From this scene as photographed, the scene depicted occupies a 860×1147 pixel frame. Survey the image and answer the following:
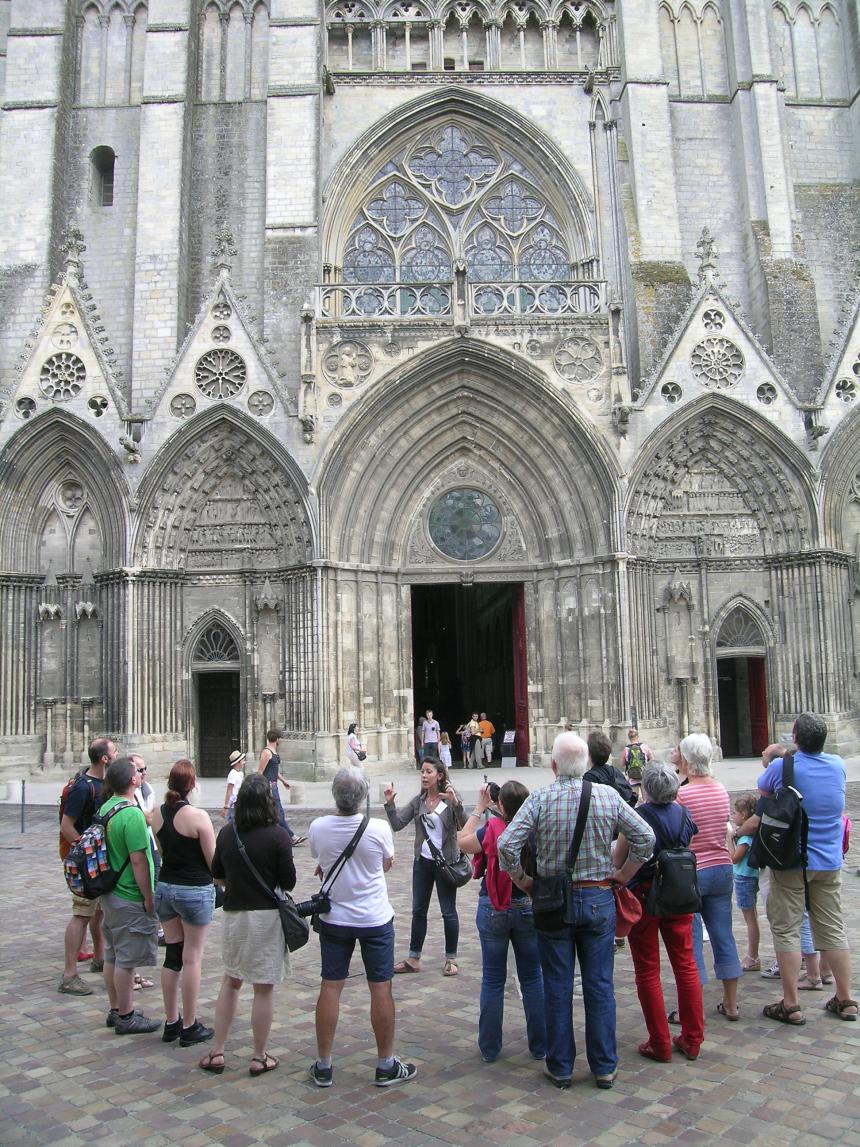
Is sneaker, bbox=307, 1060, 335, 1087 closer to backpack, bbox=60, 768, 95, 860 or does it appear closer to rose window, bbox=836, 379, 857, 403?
backpack, bbox=60, 768, 95, 860

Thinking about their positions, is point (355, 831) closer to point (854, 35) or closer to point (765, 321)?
point (765, 321)

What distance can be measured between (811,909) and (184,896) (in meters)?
3.79

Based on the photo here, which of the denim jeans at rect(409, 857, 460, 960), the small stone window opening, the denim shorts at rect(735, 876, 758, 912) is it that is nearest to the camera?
the denim shorts at rect(735, 876, 758, 912)

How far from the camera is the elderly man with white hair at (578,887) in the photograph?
488cm

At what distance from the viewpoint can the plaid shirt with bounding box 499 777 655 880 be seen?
192 inches

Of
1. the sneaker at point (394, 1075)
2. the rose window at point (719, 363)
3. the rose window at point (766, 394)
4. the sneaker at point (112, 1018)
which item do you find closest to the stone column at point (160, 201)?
the rose window at point (719, 363)

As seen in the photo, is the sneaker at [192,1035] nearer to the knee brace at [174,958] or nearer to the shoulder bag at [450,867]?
the knee brace at [174,958]

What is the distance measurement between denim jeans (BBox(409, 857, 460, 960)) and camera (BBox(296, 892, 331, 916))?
209cm

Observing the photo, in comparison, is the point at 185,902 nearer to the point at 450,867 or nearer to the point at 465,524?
the point at 450,867

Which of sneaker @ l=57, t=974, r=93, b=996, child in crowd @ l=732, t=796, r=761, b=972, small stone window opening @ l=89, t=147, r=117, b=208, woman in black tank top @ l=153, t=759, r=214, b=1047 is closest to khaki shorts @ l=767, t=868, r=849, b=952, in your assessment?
child in crowd @ l=732, t=796, r=761, b=972

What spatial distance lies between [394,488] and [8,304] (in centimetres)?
913

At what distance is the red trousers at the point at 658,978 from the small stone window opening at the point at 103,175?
70.0ft

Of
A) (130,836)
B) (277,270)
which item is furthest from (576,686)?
(130,836)

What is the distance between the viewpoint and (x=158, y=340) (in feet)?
66.3
